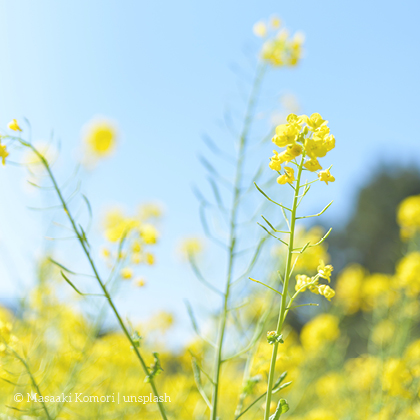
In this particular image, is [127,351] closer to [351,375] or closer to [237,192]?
[237,192]

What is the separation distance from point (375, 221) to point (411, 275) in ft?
41.5

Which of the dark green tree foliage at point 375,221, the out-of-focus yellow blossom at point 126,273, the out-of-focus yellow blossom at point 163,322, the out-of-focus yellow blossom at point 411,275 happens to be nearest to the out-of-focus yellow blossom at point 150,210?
the out-of-focus yellow blossom at point 163,322

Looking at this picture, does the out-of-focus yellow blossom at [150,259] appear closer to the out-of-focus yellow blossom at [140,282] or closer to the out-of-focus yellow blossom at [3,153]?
the out-of-focus yellow blossom at [140,282]

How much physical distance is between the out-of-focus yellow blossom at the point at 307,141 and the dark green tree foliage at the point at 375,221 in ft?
44.5

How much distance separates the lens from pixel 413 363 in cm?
236

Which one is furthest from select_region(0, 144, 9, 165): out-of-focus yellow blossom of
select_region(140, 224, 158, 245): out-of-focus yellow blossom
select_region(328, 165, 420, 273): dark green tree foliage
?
select_region(328, 165, 420, 273): dark green tree foliage

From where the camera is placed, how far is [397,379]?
5.95 feet

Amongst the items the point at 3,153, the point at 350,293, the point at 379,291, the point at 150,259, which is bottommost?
the point at 350,293

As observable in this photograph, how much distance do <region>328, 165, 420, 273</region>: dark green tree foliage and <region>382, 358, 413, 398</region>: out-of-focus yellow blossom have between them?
39.7ft

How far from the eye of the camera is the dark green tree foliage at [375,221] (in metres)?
13.9

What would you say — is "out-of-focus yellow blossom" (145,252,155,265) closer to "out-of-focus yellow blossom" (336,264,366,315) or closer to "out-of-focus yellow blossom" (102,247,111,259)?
"out-of-focus yellow blossom" (102,247,111,259)

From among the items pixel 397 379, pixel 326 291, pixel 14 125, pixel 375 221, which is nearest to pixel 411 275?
pixel 397 379

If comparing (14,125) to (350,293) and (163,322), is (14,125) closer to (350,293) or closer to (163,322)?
(163,322)

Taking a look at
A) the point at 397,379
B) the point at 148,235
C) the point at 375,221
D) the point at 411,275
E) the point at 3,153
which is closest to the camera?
the point at 3,153
